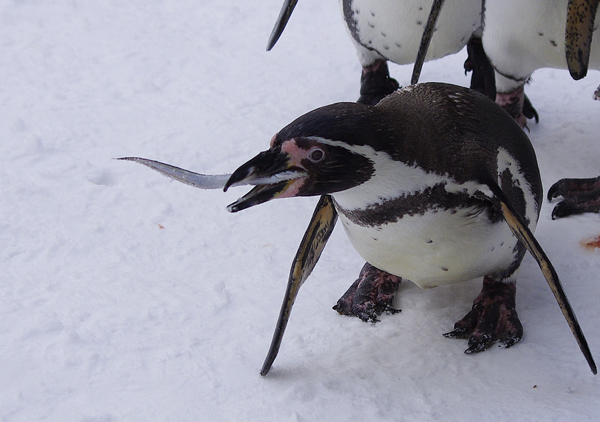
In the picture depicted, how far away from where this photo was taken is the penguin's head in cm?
124

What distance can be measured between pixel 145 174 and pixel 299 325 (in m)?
0.90

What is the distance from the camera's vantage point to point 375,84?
262 centimetres

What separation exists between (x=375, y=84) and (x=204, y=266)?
1080 mm

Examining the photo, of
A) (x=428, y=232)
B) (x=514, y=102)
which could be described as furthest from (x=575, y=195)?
(x=428, y=232)

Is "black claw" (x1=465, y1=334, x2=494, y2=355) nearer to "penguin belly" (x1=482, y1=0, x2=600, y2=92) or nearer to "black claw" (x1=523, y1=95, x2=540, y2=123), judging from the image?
"penguin belly" (x1=482, y1=0, x2=600, y2=92)

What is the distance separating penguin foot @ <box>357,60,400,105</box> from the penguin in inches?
1.4

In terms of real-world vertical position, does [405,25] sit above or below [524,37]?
below

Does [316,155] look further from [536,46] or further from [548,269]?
[536,46]

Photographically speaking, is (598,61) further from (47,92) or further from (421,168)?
(47,92)

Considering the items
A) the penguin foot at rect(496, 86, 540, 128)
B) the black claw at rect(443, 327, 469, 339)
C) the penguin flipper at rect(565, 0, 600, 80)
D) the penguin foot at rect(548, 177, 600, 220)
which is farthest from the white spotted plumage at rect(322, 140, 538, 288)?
the penguin foot at rect(496, 86, 540, 128)

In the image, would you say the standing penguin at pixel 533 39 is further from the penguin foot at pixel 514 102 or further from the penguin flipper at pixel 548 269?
the penguin flipper at pixel 548 269

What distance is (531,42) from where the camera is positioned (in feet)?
6.66

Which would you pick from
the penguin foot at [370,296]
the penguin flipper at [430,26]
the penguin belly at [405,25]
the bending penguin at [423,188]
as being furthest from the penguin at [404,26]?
the penguin foot at [370,296]

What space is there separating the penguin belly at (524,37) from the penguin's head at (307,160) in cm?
94
